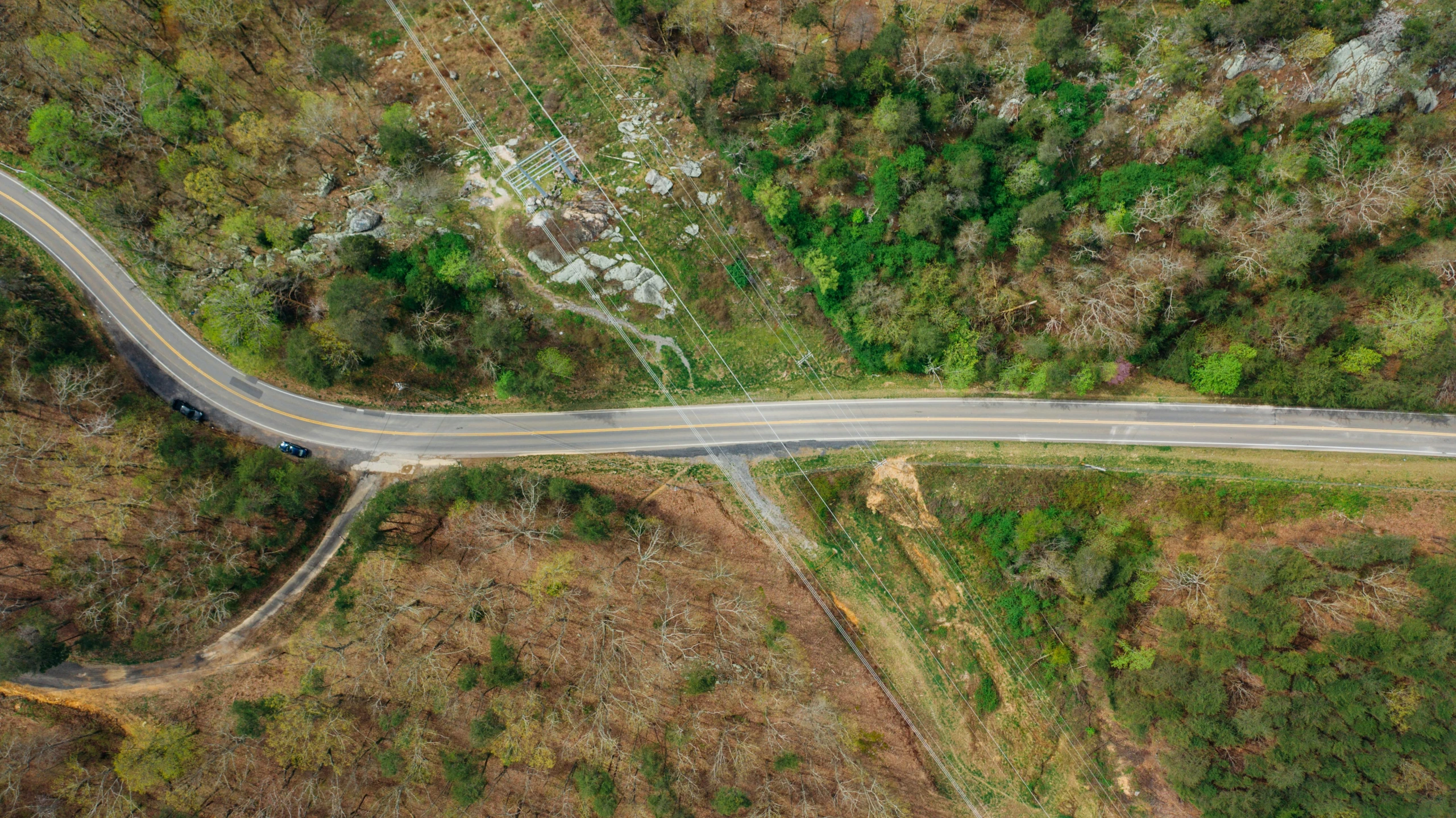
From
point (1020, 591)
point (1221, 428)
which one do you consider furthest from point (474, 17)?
point (1221, 428)

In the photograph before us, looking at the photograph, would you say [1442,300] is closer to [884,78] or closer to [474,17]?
[884,78]

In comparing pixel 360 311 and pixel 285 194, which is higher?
pixel 285 194

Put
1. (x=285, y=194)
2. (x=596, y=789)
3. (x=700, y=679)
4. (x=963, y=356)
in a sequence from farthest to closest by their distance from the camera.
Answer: (x=285, y=194), (x=963, y=356), (x=700, y=679), (x=596, y=789)

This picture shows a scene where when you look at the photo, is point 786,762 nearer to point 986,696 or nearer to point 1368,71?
point 986,696

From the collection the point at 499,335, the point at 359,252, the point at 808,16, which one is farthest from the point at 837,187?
the point at 359,252

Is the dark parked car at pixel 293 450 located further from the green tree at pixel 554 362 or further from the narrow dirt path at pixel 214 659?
the green tree at pixel 554 362

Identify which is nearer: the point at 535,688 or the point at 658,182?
the point at 535,688
